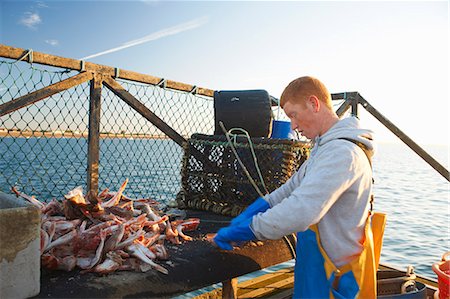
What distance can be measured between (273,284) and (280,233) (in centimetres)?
412

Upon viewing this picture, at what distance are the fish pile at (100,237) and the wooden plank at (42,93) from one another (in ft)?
3.19

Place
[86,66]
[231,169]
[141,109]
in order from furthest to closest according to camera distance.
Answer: [141,109]
[231,169]
[86,66]

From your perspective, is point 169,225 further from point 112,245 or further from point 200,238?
point 112,245

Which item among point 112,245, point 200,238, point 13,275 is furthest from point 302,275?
point 13,275

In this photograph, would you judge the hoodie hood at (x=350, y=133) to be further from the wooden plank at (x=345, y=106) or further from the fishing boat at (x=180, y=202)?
the wooden plank at (x=345, y=106)

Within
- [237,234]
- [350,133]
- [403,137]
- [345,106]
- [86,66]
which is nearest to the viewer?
[350,133]

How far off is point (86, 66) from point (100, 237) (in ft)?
7.67

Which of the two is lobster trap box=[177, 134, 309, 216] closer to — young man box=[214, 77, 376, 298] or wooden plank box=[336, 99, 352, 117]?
young man box=[214, 77, 376, 298]

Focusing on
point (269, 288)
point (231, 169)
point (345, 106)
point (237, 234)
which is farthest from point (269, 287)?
point (237, 234)

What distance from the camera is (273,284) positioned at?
6258 mm

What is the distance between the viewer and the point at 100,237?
301cm

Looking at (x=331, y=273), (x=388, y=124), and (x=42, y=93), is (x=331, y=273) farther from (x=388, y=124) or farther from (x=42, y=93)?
(x=388, y=124)

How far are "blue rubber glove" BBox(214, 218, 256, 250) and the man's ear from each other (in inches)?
37.9

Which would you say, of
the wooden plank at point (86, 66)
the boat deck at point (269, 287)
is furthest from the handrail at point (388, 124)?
the wooden plank at point (86, 66)
